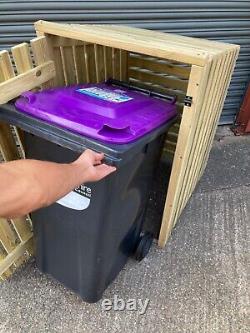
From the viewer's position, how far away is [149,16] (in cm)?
247

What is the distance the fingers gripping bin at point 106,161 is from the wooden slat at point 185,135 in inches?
3.8

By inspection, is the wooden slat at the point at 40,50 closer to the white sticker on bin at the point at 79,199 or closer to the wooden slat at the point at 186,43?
the wooden slat at the point at 186,43

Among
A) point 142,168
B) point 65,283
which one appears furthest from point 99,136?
point 65,283

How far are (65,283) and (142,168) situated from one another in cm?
80

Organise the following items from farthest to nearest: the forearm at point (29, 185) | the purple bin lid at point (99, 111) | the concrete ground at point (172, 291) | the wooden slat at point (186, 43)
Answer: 1. the concrete ground at point (172, 291)
2. the wooden slat at point (186, 43)
3. the purple bin lid at point (99, 111)
4. the forearm at point (29, 185)

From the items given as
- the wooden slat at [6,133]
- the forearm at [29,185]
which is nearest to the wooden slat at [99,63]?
the wooden slat at [6,133]

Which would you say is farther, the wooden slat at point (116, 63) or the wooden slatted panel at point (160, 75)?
the wooden slatted panel at point (160, 75)

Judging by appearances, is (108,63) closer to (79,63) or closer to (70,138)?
(79,63)

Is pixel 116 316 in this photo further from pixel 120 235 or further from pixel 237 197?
pixel 237 197

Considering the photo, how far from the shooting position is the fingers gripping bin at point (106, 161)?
1166 mm

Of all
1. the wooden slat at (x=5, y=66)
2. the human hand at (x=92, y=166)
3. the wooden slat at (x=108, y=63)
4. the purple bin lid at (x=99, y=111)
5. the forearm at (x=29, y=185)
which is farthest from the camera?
the wooden slat at (x=108, y=63)

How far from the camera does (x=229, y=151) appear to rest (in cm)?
304

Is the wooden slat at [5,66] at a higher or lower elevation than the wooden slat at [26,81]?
higher

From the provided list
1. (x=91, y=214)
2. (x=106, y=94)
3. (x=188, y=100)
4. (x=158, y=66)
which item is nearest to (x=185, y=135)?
(x=188, y=100)
